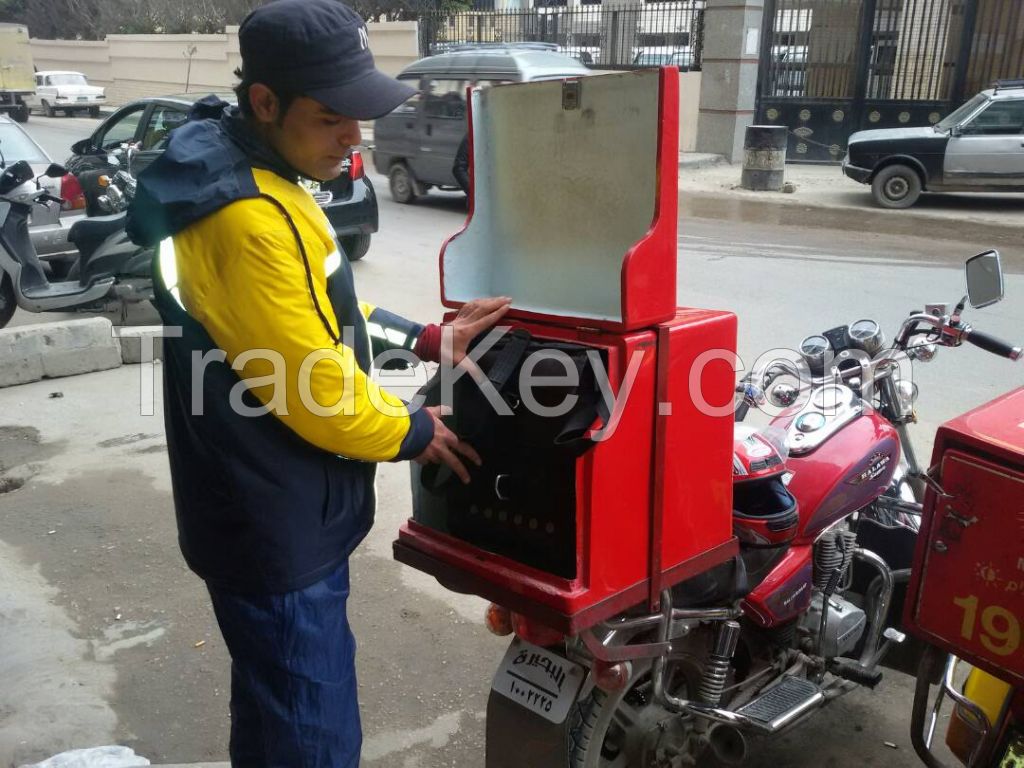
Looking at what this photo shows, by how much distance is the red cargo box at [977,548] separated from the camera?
6.30 ft

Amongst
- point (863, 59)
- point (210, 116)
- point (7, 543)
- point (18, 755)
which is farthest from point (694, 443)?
point (863, 59)

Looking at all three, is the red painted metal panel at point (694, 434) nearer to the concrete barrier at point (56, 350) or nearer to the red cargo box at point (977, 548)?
the red cargo box at point (977, 548)

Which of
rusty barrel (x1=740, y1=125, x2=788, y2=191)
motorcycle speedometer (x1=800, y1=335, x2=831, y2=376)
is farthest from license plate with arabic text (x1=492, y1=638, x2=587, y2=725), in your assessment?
rusty barrel (x1=740, y1=125, x2=788, y2=191)

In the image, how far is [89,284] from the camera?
23.0 ft

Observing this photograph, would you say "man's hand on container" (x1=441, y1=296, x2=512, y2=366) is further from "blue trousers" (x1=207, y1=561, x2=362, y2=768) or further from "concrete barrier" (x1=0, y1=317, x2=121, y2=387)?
"concrete barrier" (x1=0, y1=317, x2=121, y2=387)

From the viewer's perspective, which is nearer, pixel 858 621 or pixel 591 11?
pixel 858 621

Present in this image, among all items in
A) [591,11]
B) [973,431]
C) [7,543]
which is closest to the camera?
[973,431]

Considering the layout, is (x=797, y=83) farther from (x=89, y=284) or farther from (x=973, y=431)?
(x=973, y=431)

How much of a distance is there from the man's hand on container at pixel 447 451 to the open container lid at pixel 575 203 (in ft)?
1.03

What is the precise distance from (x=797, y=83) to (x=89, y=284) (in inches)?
551

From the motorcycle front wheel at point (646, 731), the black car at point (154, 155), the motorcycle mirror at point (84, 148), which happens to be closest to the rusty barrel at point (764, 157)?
the black car at point (154, 155)

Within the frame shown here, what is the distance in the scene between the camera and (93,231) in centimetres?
715

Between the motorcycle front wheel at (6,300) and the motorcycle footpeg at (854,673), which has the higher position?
the motorcycle footpeg at (854,673)

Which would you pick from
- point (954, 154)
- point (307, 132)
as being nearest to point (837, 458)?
point (307, 132)
